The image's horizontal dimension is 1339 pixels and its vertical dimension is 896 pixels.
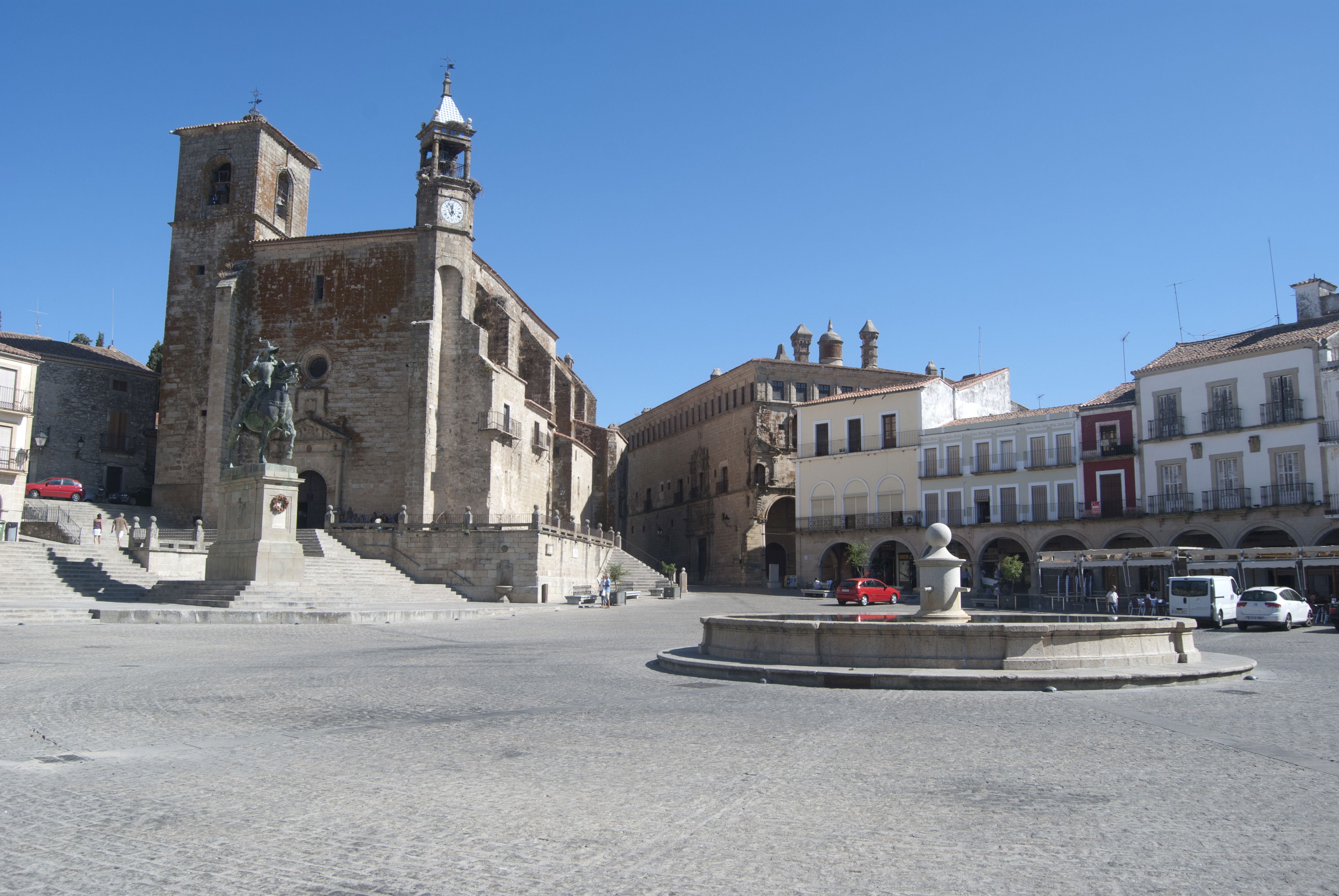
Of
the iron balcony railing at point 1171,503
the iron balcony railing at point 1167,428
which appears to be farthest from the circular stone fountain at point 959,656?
the iron balcony railing at point 1167,428

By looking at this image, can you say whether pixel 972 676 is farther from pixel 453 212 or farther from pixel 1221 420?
pixel 453 212

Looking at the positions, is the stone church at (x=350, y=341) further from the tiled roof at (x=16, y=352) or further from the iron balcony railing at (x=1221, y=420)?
the iron balcony railing at (x=1221, y=420)

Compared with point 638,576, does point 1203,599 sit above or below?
below

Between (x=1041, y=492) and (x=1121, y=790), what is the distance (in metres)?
38.3

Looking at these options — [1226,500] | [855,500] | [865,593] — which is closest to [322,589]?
[865,593]

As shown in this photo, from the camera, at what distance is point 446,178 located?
40281mm

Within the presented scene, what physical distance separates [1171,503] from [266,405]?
32514 mm

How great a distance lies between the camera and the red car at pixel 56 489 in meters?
37.3

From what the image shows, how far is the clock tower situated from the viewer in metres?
40.1

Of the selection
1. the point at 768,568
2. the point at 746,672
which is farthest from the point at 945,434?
the point at 746,672

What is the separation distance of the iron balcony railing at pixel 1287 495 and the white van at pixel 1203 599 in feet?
34.4

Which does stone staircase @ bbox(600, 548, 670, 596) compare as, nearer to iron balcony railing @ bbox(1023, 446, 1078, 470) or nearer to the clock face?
the clock face

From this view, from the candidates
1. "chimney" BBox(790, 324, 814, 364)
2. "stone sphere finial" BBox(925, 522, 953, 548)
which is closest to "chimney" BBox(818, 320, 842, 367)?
"chimney" BBox(790, 324, 814, 364)

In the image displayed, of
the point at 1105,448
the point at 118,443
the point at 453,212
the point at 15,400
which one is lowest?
the point at 1105,448
